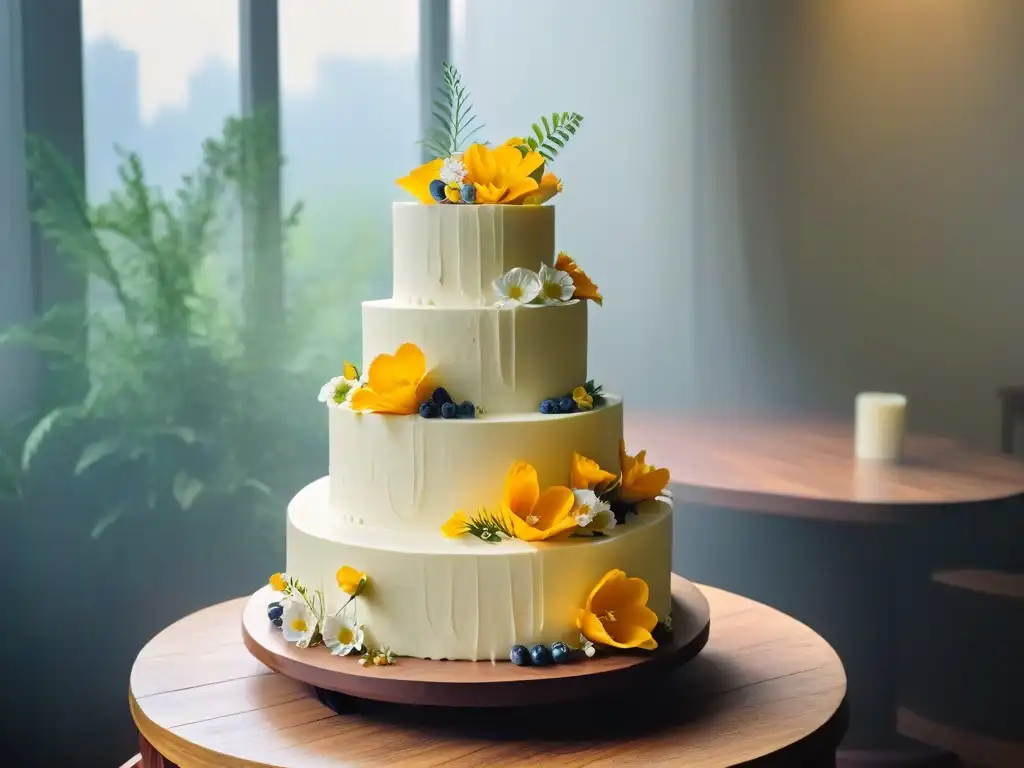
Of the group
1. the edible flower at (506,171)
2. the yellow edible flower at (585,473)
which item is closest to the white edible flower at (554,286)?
the edible flower at (506,171)

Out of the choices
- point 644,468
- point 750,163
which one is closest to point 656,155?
point 750,163

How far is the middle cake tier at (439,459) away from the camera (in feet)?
5.73

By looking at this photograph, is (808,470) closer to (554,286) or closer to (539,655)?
(554,286)

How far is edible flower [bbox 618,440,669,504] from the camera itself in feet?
6.20

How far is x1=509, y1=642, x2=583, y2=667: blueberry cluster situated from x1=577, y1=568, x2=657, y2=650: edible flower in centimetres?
5

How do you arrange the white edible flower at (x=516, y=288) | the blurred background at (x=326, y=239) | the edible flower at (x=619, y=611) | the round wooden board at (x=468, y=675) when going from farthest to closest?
the blurred background at (x=326, y=239), the white edible flower at (x=516, y=288), the edible flower at (x=619, y=611), the round wooden board at (x=468, y=675)

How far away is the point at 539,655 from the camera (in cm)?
166

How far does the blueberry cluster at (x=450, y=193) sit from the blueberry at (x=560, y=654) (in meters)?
0.67

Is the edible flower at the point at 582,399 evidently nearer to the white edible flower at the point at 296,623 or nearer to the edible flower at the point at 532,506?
the edible flower at the point at 532,506

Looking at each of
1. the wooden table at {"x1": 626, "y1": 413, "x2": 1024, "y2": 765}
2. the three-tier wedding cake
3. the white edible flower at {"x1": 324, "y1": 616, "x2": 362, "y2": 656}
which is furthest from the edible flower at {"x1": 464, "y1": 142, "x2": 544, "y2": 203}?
the wooden table at {"x1": 626, "y1": 413, "x2": 1024, "y2": 765}

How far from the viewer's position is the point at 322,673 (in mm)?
1658

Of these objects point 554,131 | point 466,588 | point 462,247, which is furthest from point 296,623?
point 554,131

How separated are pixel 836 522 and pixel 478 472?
152cm

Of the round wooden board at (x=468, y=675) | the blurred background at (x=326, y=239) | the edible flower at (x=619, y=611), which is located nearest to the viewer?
the round wooden board at (x=468, y=675)
